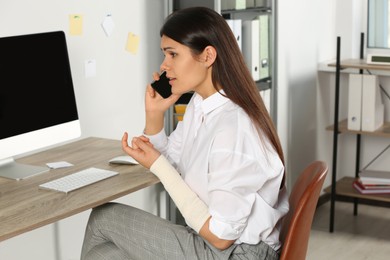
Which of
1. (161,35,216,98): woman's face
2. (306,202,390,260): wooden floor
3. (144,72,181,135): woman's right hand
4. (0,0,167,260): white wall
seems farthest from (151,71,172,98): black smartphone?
(306,202,390,260): wooden floor

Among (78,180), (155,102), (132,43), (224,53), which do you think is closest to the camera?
(224,53)

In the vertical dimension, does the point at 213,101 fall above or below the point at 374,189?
above

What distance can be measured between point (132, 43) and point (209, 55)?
129cm

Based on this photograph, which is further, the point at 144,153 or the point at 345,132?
the point at 345,132

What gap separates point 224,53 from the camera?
2.15 metres

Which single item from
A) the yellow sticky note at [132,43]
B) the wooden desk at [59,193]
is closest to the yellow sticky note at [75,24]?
the yellow sticky note at [132,43]

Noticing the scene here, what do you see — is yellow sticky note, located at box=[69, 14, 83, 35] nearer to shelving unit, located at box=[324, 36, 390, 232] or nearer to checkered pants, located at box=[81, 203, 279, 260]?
checkered pants, located at box=[81, 203, 279, 260]

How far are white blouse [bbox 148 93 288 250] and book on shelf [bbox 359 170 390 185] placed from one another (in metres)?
2.06

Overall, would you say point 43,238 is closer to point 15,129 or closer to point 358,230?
point 15,129

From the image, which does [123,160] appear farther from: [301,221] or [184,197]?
[301,221]

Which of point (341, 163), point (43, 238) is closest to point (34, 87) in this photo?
point (43, 238)

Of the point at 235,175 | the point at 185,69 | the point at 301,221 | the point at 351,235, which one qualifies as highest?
the point at 185,69

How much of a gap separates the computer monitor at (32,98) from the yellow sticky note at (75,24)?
378 millimetres

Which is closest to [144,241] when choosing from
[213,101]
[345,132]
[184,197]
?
[184,197]
